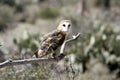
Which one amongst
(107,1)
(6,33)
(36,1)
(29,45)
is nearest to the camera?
(29,45)

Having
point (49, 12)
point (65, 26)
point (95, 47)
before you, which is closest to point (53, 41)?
point (65, 26)

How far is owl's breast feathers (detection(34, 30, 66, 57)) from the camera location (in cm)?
668

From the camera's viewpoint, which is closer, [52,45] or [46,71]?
[52,45]

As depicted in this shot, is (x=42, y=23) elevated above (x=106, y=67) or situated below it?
below

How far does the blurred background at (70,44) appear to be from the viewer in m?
8.20

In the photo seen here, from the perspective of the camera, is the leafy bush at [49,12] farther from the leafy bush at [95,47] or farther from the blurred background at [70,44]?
the leafy bush at [95,47]

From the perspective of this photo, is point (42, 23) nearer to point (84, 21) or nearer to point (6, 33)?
point (6, 33)

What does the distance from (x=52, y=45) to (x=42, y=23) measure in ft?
65.5

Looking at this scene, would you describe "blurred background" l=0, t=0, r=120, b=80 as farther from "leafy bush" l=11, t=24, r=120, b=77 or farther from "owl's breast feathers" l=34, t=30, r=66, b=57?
"owl's breast feathers" l=34, t=30, r=66, b=57

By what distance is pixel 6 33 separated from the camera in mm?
23609

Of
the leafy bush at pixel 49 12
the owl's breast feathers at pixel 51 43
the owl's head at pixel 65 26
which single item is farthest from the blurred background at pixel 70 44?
the owl's head at pixel 65 26

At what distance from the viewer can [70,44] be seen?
9.54 metres

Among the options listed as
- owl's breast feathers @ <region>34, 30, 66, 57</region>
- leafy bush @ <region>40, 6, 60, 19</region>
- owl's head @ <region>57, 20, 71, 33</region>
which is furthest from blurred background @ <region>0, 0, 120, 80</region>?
owl's head @ <region>57, 20, 71, 33</region>

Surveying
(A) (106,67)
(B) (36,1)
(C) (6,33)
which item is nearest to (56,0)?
(B) (36,1)
